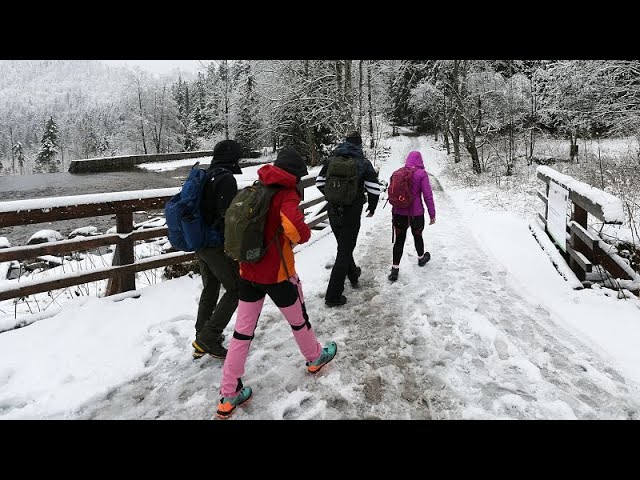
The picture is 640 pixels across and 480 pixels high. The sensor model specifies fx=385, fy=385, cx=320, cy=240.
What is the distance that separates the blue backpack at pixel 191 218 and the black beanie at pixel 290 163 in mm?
745

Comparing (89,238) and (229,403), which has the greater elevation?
(89,238)

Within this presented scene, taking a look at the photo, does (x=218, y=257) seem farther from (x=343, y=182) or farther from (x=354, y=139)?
(x=354, y=139)

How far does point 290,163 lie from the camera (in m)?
3.12

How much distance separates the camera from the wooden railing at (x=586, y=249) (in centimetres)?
498

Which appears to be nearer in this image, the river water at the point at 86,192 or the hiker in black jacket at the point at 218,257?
the hiker in black jacket at the point at 218,257

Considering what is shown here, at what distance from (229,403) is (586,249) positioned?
5533 mm

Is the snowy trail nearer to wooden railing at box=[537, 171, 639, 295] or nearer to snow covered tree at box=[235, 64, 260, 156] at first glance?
wooden railing at box=[537, 171, 639, 295]

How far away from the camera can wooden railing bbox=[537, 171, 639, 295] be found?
4977 millimetres

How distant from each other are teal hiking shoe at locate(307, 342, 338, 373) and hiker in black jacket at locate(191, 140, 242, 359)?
889 millimetres

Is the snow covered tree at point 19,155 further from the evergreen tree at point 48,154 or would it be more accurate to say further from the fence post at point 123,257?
the fence post at point 123,257

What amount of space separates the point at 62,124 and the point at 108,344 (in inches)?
4769

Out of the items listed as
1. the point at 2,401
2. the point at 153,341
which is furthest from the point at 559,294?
the point at 2,401

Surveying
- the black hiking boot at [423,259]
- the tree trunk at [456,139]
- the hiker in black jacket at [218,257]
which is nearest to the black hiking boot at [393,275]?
the black hiking boot at [423,259]

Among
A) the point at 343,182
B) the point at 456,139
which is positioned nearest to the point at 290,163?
the point at 343,182
